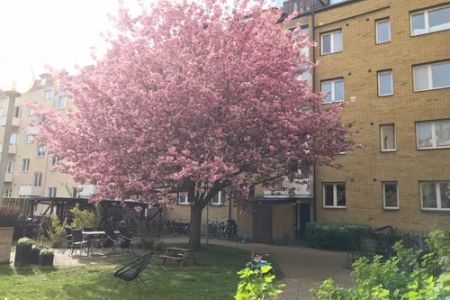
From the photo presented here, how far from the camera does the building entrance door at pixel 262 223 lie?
75.4ft

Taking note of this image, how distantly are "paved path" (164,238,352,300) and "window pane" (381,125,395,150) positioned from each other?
244 inches

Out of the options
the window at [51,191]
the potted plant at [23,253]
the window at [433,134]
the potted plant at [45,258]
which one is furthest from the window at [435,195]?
the window at [51,191]

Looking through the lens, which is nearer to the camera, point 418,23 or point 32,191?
point 418,23

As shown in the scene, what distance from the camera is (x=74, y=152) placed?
14.5 metres

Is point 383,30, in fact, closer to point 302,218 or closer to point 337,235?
point 337,235

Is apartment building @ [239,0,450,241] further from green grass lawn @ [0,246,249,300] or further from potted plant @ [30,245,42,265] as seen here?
potted plant @ [30,245,42,265]

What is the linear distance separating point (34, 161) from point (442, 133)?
39.7m

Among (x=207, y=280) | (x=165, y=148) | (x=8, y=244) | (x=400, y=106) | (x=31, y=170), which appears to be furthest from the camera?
(x=31, y=170)

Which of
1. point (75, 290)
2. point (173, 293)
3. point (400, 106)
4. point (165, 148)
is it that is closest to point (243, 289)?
point (173, 293)

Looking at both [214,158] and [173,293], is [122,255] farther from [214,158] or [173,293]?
[173,293]

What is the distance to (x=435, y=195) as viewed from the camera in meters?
19.5

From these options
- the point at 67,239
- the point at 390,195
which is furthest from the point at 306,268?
the point at 67,239

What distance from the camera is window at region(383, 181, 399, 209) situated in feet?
67.5

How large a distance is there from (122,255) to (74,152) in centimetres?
407
